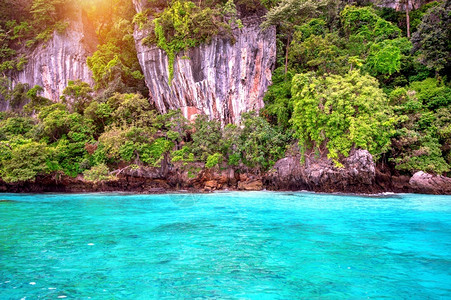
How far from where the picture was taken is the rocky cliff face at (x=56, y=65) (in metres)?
25.0

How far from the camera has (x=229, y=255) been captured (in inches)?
221

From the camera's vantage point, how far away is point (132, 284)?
14.2ft

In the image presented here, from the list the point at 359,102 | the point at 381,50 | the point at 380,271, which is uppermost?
the point at 381,50

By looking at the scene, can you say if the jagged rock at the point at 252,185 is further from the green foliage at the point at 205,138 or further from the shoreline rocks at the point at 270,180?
the green foliage at the point at 205,138

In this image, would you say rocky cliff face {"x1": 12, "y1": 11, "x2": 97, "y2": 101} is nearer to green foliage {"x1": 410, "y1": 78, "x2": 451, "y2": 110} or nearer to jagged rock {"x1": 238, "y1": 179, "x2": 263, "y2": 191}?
jagged rock {"x1": 238, "y1": 179, "x2": 263, "y2": 191}

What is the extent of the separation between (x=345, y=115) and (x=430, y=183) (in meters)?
5.10

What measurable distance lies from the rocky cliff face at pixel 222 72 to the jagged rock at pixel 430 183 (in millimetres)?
10055

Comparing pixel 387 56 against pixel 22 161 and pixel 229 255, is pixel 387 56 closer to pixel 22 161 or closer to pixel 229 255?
pixel 229 255

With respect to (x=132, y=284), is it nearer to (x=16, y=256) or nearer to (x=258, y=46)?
(x=16, y=256)

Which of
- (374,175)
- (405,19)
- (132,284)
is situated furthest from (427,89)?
(132,284)

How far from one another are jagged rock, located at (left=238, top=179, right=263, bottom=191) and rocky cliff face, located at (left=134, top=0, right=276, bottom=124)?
A: 452 cm

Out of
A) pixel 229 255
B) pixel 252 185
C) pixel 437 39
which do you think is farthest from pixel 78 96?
pixel 437 39

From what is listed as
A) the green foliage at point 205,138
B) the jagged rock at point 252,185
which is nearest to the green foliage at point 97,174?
the green foliage at point 205,138

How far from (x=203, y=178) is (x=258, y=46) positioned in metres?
9.58
